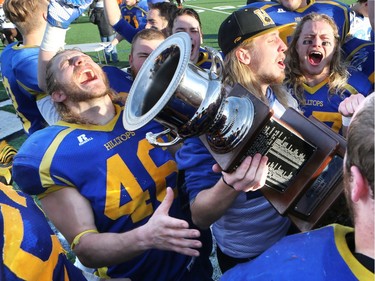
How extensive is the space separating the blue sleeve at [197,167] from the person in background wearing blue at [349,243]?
2.16 ft

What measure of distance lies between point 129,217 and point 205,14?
52.9 feet

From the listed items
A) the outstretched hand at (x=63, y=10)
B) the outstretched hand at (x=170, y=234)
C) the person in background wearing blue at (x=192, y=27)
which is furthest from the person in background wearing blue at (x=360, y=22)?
the outstretched hand at (x=170, y=234)

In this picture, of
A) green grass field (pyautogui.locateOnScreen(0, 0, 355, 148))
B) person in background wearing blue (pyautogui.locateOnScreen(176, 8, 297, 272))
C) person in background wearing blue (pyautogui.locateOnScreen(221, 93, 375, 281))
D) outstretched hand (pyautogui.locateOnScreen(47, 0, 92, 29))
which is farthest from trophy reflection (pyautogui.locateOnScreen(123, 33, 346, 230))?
green grass field (pyautogui.locateOnScreen(0, 0, 355, 148))

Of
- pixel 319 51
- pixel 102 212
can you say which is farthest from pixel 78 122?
pixel 319 51

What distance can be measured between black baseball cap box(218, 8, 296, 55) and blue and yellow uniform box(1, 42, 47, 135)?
55.0 inches

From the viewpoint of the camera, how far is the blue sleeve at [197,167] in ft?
5.38

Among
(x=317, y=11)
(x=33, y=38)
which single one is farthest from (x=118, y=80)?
(x=317, y=11)

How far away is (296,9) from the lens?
3.63 m

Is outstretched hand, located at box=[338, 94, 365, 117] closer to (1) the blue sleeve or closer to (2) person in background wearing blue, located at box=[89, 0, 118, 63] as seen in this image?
(1) the blue sleeve

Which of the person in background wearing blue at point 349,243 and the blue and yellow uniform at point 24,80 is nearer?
the person in background wearing blue at point 349,243

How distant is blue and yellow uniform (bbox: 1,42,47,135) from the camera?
2.74m

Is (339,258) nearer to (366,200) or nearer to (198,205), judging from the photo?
(366,200)

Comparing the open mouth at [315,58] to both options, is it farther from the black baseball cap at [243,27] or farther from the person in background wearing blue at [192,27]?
the person in background wearing blue at [192,27]

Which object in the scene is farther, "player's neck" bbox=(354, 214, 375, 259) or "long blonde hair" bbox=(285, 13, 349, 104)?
"long blonde hair" bbox=(285, 13, 349, 104)
